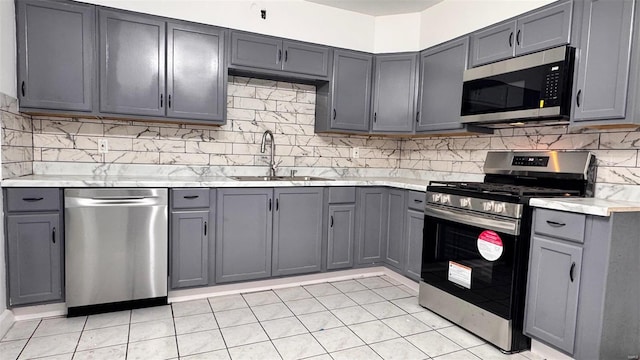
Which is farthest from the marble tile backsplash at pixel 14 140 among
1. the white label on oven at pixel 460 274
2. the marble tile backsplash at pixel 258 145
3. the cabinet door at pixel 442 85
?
the cabinet door at pixel 442 85

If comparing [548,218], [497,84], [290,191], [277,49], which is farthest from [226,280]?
[497,84]

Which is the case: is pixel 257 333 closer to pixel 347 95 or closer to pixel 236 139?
pixel 236 139

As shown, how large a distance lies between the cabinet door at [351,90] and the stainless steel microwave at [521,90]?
38.3 inches

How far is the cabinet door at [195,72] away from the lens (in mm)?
2930

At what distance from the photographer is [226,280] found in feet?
9.66

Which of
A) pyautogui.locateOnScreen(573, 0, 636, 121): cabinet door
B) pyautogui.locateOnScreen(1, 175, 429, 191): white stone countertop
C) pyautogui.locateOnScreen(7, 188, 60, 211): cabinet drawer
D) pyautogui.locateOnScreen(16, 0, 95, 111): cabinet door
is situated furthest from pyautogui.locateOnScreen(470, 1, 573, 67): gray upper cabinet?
pyautogui.locateOnScreen(7, 188, 60, 211): cabinet drawer

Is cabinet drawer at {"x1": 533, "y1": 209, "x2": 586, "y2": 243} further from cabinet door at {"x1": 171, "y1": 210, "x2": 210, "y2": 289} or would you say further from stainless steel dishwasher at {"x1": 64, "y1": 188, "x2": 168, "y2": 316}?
stainless steel dishwasher at {"x1": 64, "y1": 188, "x2": 168, "y2": 316}

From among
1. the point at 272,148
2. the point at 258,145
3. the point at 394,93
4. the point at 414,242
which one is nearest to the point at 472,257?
the point at 414,242

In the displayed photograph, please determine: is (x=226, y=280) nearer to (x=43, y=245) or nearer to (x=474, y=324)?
(x=43, y=245)

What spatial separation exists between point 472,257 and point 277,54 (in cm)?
226

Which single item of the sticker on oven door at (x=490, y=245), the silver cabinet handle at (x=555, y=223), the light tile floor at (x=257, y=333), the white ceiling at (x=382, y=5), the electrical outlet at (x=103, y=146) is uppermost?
the white ceiling at (x=382, y=5)

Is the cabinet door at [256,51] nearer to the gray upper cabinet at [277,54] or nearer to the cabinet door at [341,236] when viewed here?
the gray upper cabinet at [277,54]

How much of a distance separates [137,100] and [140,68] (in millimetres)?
241

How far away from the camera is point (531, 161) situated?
273 centimetres
